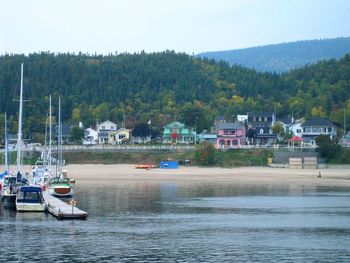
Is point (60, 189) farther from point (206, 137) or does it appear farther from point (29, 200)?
point (206, 137)

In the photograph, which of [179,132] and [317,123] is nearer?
[317,123]

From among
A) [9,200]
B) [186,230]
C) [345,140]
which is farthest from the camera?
[345,140]

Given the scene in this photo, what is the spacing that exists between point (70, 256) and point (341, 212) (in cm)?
2821

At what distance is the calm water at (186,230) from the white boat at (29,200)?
0.93 meters

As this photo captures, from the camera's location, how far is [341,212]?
66.7 metres

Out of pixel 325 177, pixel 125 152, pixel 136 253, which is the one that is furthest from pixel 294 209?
pixel 125 152

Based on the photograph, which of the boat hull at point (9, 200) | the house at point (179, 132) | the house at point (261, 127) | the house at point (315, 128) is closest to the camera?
the boat hull at point (9, 200)

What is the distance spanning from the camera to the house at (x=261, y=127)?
490 feet

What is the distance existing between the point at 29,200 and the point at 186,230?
13.7 metres

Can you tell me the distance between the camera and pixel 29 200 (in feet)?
208

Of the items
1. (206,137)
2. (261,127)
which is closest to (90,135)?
(206,137)

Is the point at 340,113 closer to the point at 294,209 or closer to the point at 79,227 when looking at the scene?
the point at 294,209

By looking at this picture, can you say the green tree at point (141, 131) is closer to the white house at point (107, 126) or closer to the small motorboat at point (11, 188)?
the white house at point (107, 126)

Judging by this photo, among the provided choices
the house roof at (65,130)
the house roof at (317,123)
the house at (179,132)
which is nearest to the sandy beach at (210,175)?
the house roof at (317,123)
